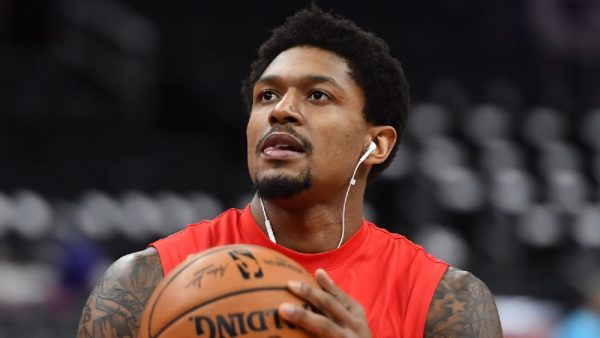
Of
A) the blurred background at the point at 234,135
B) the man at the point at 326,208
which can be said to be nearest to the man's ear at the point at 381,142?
the man at the point at 326,208

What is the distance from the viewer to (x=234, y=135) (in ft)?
51.5

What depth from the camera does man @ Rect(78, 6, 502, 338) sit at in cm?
430

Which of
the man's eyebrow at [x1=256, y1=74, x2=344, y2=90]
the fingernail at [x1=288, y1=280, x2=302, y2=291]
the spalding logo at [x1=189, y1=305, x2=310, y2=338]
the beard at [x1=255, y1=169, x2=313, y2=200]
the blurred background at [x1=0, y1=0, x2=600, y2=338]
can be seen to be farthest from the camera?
the blurred background at [x1=0, y1=0, x2=600, y2=338]

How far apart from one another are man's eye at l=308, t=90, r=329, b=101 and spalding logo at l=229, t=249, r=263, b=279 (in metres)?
0.87

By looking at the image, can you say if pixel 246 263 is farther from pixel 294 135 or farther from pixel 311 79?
pixel 311 79

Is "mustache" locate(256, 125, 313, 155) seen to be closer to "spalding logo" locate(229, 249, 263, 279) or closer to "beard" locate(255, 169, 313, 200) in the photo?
"beard" locate(255, 169, 313, 200)

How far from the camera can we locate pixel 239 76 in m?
16.1

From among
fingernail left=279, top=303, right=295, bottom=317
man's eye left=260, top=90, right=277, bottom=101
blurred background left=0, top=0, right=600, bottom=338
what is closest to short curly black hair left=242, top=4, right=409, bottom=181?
man's eye left=260, top=90, right=277, bottom=101

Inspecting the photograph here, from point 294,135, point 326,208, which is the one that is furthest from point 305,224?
point 294,135

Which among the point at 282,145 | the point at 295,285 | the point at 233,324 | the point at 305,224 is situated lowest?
the point at 233,324

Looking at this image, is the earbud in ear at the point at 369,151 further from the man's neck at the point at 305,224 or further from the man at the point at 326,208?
the man's neck at the point at 305,224

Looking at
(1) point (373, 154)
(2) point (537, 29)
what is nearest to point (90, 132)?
(2) point (537, 29)

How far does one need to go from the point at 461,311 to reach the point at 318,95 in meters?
0.95

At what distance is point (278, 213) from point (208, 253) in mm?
777
